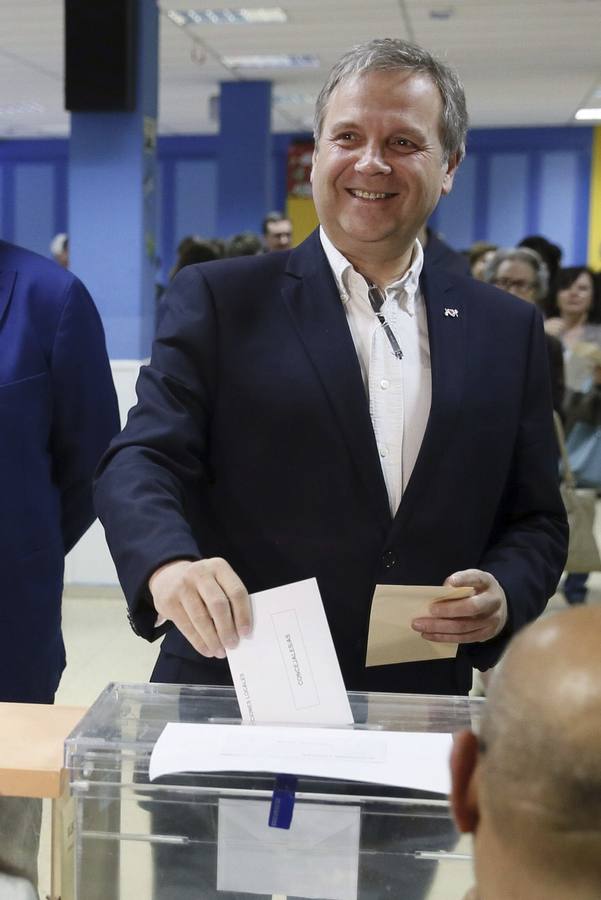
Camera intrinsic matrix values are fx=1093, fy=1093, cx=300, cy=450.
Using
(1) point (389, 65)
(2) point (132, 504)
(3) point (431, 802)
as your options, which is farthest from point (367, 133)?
(3) point (431, 802)

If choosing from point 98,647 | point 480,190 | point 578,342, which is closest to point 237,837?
point 98,647

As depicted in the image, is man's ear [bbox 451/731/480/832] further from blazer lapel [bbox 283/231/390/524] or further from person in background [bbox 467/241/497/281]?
person in background [bbox 467/241/497/281]

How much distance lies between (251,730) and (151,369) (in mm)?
615

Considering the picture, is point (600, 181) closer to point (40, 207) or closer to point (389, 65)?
point (40, 207)

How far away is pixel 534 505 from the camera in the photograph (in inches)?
65.7

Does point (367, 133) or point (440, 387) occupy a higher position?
point (367, 133)

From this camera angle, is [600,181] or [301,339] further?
[600,181]

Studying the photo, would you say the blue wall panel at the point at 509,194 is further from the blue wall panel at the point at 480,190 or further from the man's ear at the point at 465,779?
the man's ear at the point at 465,779

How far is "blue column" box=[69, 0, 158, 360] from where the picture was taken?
645 centimetres

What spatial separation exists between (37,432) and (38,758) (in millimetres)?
915

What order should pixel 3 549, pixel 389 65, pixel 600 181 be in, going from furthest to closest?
pixel 600 181 → pixel 3 549 → pixel 389 65

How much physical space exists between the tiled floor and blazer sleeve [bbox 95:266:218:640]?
102 inches

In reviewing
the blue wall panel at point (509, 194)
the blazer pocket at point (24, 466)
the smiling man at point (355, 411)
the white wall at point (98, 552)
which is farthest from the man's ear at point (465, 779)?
the blue wall panel at point (509, 194)

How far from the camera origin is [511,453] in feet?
5.39
